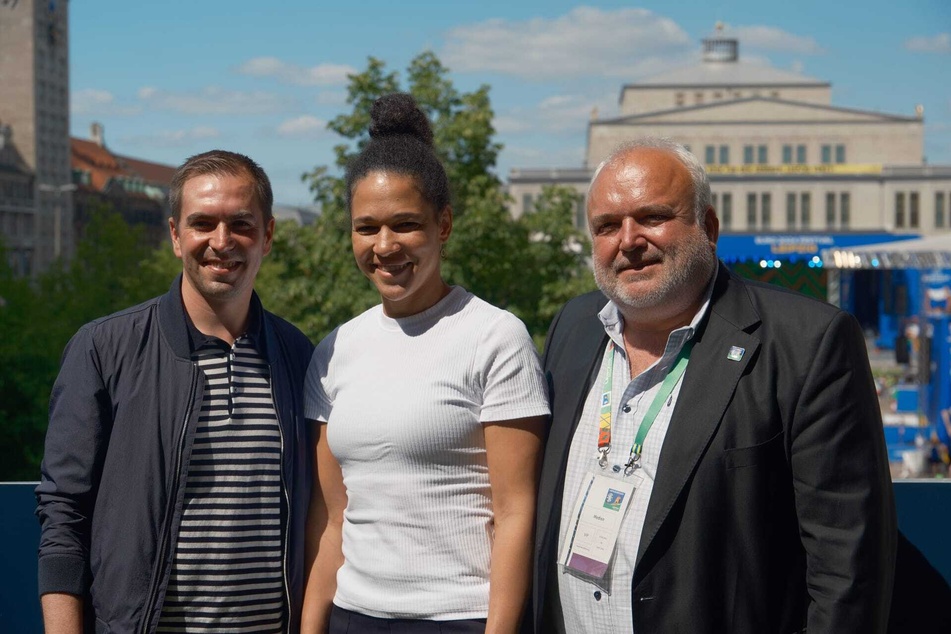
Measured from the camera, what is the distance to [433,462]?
8.96 ft

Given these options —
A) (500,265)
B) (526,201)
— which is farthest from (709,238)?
(526,201)

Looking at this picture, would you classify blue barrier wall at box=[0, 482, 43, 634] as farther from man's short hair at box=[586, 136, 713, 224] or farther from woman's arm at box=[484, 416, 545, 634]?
man's short hair at box=[586, 136, 713, 224]

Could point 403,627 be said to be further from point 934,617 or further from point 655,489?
point 934,617

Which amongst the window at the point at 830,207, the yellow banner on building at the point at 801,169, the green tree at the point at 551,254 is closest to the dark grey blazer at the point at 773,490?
the green tree at the point at 551,254

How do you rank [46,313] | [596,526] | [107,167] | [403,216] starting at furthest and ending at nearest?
[107,167] → [46,313] → [403,216] → [596,526]

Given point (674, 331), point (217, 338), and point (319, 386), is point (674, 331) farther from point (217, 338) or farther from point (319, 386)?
point (217, 338)

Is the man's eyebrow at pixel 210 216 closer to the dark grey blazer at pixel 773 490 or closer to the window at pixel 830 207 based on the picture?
the dark grey blazer at pixel 773 490

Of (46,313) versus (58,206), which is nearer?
(46,313)

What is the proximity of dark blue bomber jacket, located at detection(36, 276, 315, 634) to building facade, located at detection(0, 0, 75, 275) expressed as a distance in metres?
85.5

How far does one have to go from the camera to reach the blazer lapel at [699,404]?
2576 mm

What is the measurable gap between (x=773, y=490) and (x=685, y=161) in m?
0.82

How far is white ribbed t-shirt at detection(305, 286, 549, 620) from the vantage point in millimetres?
2717

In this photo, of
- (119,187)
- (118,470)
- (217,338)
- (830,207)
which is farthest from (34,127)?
(118,470)

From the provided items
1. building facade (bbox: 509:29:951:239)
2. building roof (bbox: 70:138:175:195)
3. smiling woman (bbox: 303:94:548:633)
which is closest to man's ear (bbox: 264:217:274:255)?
smiling woman (bbox: 303:94:548:633)
